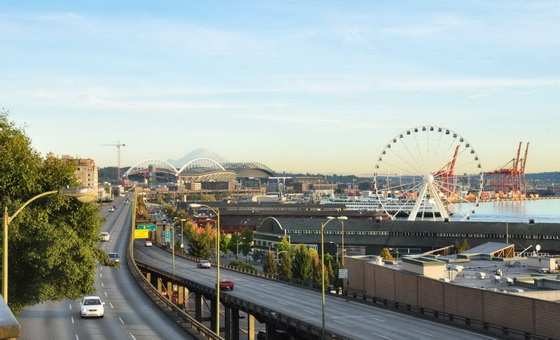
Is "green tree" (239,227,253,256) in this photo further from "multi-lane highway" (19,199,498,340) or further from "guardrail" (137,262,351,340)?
"guardrail" (137,262,351,340)

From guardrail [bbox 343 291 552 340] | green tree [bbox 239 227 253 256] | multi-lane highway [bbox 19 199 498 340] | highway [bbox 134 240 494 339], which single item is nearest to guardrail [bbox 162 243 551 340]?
guardrail [bbox 343 291 552 340]

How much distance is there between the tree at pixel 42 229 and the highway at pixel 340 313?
17.9 metres

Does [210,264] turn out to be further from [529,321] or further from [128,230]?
[529,321]

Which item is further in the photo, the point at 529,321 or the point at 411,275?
the point at 411,275

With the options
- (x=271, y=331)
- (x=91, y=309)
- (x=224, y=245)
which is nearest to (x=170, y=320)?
(x=91, y=309)

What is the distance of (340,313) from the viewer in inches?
2375

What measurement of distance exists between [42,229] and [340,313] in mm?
26157

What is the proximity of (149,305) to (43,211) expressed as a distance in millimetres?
16808

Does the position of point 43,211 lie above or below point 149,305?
above

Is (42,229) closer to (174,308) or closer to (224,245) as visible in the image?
(174,308)

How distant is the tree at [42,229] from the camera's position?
146ft

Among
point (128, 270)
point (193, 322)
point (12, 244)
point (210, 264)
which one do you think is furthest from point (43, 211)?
point (210, 264)

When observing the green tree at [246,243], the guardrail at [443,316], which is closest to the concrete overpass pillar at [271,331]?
the guardrail at [443,316]

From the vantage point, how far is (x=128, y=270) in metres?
93.7
